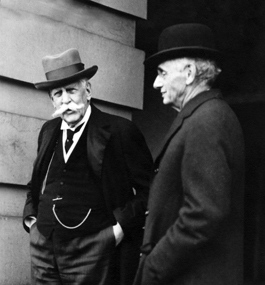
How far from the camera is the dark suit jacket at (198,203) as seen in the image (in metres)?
2.77

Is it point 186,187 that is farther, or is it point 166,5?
point 166,5

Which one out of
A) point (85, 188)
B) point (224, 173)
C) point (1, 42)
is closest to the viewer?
point (224, 173)

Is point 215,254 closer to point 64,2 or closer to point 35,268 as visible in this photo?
point 35,268

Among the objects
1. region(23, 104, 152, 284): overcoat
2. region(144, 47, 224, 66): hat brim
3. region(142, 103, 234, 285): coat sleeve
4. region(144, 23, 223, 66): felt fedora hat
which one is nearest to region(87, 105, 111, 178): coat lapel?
region(23, 104, 152, 284): overcoat

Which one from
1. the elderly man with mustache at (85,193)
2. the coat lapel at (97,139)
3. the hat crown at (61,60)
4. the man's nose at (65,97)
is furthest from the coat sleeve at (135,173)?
the hat crown at (61,60)

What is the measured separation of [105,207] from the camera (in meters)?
3.98

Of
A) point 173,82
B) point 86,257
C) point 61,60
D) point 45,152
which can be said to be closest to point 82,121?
point 45,152

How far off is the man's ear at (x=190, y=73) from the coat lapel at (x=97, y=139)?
1.06 m

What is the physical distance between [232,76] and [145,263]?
14.0ft

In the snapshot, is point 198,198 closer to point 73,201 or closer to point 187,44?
point 187,44

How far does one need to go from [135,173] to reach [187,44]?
114 centimetres

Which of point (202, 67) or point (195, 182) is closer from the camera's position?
Result: point (195, 182)

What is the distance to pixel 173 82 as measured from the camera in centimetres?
310

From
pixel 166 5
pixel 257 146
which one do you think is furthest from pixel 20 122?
pixel 257 146
